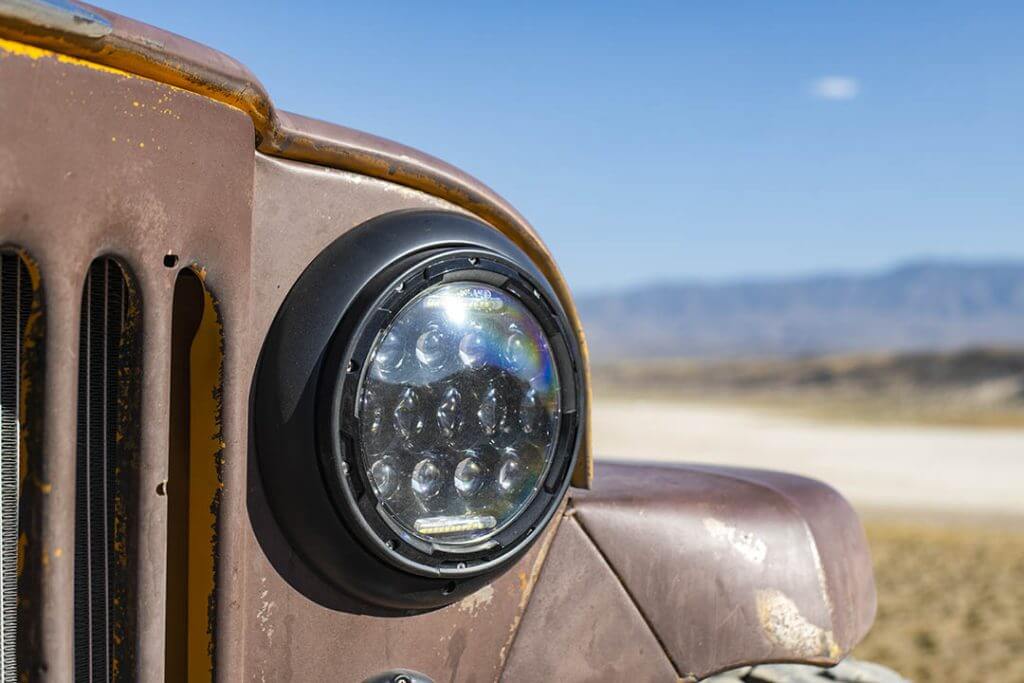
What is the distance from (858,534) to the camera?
75.5 inches

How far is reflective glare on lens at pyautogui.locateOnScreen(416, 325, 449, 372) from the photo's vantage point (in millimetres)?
1261

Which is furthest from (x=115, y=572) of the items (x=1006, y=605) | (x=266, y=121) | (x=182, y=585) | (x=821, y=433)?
(x=821, y=433)

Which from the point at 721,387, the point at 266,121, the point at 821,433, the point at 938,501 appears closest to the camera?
the point at 266,121

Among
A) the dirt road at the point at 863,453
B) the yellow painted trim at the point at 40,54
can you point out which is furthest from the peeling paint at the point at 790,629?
the dirt road at the point at 863,453

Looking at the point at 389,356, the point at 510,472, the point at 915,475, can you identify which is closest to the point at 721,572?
the point at 510,472

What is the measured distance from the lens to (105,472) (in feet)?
3.54

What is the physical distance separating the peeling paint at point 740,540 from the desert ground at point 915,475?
14.3 feet

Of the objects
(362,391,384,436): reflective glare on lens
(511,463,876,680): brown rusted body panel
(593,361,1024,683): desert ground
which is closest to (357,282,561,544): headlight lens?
(362,391,384,436): reflective glare on lens

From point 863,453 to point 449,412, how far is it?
24.0 meters

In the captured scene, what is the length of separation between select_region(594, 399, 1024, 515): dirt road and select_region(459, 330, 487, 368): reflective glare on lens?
1282 cm

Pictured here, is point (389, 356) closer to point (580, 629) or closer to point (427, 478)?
point (427, 478)

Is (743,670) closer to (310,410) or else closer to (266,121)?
(310,410)

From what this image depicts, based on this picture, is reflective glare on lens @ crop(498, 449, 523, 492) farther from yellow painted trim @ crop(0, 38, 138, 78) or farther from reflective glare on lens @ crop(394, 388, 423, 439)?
yellow painted trim @ crop(0, 38, 138, 78)

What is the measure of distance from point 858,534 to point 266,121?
4.08ft
